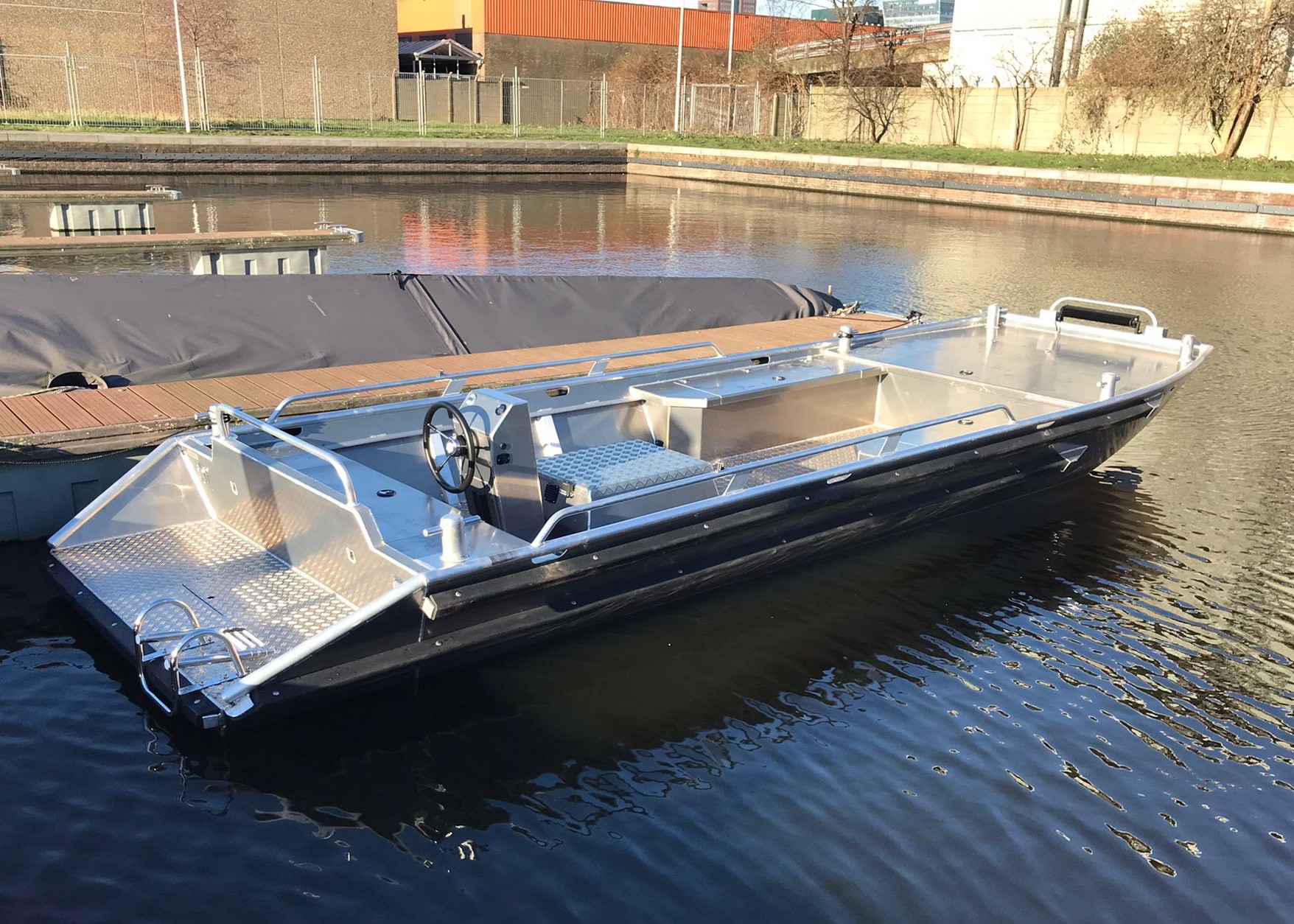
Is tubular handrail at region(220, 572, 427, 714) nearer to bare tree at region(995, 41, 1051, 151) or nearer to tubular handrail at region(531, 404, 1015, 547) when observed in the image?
tubular handrail at region(531, 404, 1015, 547)

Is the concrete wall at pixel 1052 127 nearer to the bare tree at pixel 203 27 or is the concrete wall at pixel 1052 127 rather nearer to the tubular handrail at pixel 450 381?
the bare tree at pixel 203 27

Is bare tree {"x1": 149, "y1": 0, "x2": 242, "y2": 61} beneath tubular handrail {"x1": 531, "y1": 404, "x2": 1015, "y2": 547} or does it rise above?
above

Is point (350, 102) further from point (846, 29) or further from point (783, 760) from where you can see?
point (783, 760)

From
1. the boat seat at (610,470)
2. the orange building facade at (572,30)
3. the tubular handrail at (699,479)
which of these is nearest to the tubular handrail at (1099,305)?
the tubular handrail at (699,479)

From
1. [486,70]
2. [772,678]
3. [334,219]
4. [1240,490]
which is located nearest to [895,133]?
[486,70]

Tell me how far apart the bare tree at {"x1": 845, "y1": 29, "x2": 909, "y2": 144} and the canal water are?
33.0 metres

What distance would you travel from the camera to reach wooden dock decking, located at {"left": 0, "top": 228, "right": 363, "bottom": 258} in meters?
11.7

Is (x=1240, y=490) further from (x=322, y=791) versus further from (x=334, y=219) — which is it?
(x=334, y=219)

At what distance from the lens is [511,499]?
5375mm

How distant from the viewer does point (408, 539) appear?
4.85m

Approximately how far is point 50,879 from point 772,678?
3165mm

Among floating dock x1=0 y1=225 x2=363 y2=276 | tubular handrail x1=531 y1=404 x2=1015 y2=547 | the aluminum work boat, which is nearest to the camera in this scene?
the aluminum work boat

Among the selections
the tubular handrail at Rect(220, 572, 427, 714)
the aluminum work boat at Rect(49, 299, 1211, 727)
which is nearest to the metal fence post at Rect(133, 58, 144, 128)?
the aluminum work boat at Rect(49, 299, 1211, 727)

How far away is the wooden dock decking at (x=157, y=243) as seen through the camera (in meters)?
11.7
